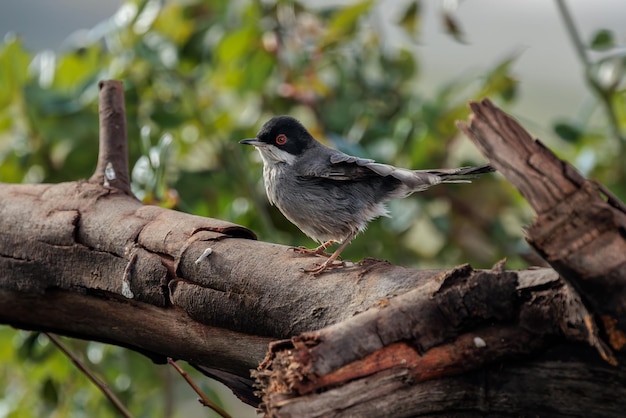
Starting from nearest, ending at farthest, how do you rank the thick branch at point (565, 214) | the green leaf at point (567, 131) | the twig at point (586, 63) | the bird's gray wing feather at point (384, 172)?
the thick branch at point (565, 214)
the bird's gray wing feather at point (384, 172)
the twig at point (586, 63)
the green leaf at point (567, 131)

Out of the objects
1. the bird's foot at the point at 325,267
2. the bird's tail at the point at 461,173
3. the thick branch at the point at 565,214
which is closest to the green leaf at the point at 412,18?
the bird's tail at the point at 461,173

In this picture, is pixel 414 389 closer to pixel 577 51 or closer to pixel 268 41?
pixel 577 51

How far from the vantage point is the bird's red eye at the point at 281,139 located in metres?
2.73

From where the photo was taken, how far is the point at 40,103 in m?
3.00

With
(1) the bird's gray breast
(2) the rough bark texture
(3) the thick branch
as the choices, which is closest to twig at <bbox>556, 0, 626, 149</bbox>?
(1) the bird's gray breast

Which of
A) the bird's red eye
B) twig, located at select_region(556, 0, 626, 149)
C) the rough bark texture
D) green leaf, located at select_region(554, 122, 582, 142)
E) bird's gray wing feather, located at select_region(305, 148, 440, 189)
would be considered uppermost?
twig, located at select_region(556, 0, 626, 149)

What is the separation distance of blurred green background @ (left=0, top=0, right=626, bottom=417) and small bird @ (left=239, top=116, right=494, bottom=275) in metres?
0.34

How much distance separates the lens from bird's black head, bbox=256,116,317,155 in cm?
272

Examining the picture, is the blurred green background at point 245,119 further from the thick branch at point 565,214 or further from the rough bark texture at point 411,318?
the thick branch at point 565,214

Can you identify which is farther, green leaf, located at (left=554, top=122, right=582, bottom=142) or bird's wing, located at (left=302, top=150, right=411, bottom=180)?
green leaf, located at (left=554, top=122, right=582, bottom=142)

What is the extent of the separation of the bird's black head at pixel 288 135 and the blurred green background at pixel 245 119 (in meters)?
0.29

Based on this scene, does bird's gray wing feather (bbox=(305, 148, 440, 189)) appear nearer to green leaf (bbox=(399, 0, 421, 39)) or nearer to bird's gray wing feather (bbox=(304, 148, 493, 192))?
bird's gray wing feather (bbox=(304, 148, 493, 192))

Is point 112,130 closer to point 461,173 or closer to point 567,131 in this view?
point 461,173

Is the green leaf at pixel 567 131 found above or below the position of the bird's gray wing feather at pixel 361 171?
above
